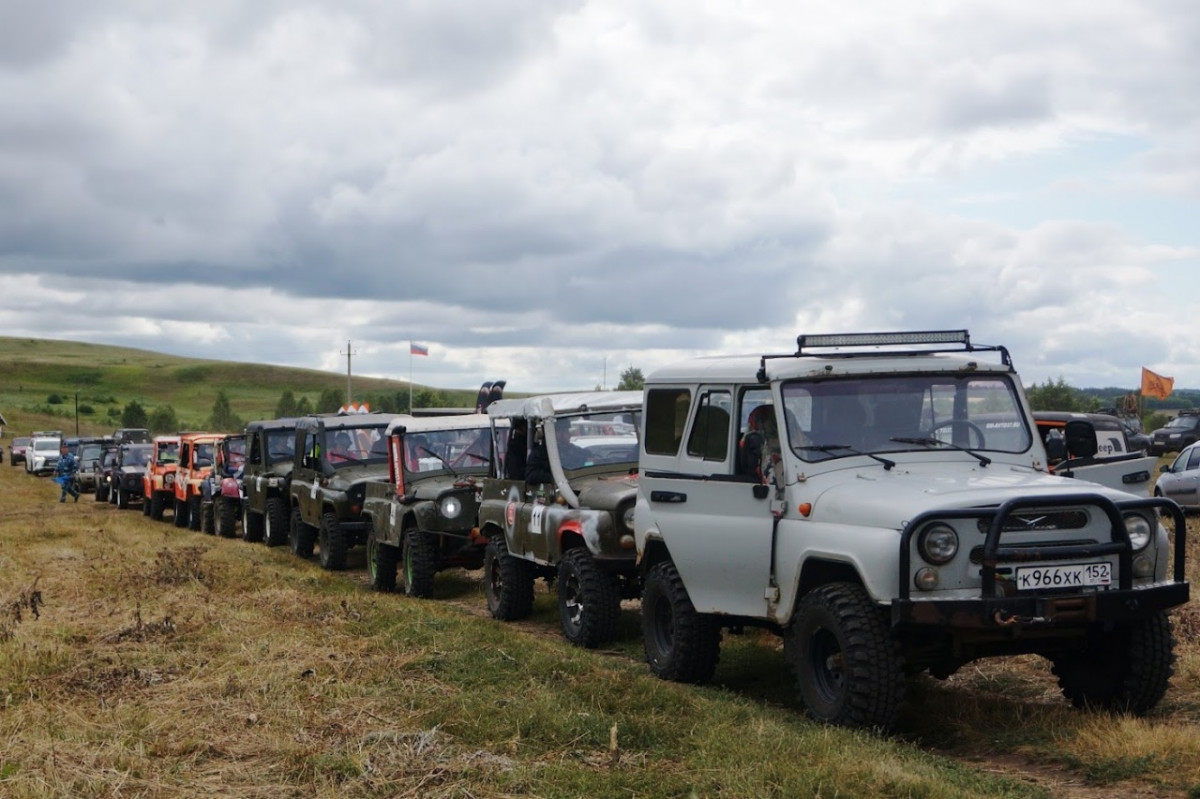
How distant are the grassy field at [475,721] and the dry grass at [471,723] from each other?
0.06 ft

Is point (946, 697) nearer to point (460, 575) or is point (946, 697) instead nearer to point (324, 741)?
point (324, 741)

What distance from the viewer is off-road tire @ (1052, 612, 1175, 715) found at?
7.55 meters

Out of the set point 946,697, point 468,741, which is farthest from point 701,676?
point 468,741

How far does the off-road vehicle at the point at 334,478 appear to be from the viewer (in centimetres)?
1775

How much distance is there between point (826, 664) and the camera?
770 cm

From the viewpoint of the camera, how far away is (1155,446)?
37625mm

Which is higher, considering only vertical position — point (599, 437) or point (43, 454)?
point (599, 437)

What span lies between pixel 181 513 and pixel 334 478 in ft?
38.3

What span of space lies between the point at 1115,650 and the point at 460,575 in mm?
10411

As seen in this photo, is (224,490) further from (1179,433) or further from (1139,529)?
(1179,433)

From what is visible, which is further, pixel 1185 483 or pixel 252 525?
pixel 252 525

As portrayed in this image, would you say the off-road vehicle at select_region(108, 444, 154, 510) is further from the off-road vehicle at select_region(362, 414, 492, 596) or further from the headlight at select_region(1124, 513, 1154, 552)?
the headlight at select_region(1124, 513, 1154, 552)

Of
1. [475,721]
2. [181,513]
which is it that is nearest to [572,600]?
[475,721]

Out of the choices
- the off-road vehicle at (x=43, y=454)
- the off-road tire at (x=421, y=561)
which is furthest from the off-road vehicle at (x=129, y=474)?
the off-road vehicle at (x=43, y=454)
